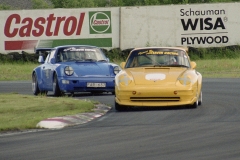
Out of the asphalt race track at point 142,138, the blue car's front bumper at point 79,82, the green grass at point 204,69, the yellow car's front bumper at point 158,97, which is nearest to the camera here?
the asphalt race track at point 142,138

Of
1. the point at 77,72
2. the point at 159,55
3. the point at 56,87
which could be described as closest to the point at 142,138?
the point at 159,55

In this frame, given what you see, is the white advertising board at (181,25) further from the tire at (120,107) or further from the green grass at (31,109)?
the tire at (120,107)

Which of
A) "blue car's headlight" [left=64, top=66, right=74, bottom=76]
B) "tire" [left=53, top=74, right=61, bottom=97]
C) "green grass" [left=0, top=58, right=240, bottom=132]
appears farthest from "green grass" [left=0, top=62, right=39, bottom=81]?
"green grass" [left=0, top=58, right=240, bottom=132]

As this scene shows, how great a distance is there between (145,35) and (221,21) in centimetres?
343

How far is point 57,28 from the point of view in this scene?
38.2 meters

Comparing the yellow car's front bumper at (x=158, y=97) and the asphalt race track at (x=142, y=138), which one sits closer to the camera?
the asphalt race track at (x=142, y=138)

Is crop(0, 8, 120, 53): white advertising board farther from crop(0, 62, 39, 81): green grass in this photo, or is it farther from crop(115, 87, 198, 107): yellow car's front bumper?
crop(115, 87, 198, 107): yellow car's front bumper

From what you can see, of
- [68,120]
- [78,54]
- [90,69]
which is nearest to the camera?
Answer: [68,120]

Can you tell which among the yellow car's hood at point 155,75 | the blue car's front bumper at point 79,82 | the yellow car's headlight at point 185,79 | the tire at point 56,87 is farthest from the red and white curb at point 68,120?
the tire at point 56,87

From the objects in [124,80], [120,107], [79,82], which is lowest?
[120,107]

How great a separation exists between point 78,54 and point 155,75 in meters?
5.41

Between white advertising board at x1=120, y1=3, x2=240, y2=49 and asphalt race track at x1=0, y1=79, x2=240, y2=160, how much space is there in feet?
73.1

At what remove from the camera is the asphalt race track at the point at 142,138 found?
9.61 meters

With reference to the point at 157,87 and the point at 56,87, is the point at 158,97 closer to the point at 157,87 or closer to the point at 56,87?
the point at 157,87
